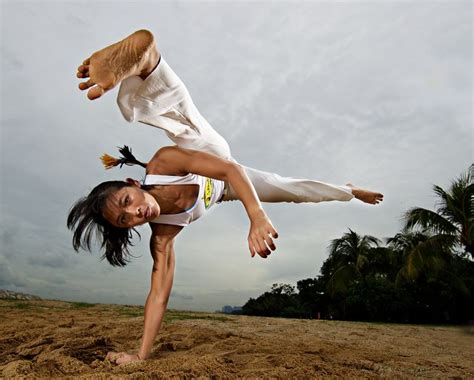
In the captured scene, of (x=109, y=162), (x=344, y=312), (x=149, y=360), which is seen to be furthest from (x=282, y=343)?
(x=344, y=312)

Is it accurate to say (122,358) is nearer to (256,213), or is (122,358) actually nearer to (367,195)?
(256,213)

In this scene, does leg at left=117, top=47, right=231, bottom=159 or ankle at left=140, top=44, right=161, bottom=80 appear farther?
leg at left=117, top=47, right=231, bottom=159

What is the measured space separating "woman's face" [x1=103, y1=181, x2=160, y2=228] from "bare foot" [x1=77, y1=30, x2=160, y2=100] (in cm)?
72

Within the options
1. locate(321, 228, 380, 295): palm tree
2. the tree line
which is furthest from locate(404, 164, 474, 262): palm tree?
locate(321, 228, 380, 295): palm tree

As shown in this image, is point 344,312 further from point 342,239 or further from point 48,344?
point 48,344

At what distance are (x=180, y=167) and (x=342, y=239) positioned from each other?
17214mm

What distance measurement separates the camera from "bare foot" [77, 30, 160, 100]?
6.77 feet

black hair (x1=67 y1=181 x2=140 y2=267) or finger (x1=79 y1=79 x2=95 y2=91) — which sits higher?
finger (x1=79 y1=79 x2=95 y2=91)

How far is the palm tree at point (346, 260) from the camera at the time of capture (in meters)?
17.6

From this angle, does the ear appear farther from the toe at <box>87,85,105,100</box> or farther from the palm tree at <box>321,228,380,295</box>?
the palm tree at <box>321,228,380,295</box>

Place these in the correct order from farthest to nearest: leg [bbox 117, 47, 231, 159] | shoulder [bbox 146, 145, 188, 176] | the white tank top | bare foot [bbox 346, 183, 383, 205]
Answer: bare foot [bbox 346, 183, 383, 205]
the white tank top
shoulder [bbox 146, 145, 188, 176]
leg [bbox 117, 47, 231, 159]

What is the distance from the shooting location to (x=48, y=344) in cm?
355

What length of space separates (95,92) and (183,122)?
84 centimetres

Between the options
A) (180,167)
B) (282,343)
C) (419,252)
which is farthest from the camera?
(419,252)
